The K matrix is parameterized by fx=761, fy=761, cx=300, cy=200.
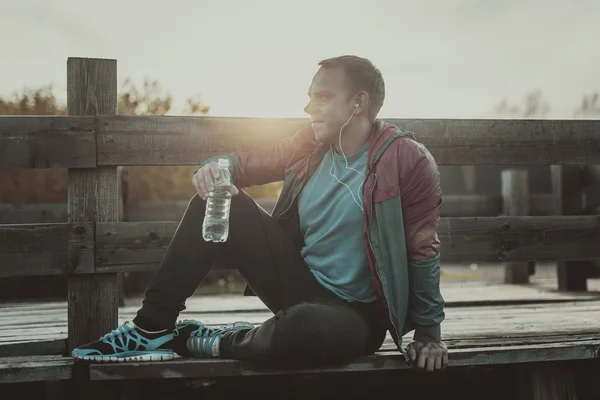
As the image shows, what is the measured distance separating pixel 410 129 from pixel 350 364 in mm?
1412

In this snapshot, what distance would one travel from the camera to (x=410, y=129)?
3.88 m

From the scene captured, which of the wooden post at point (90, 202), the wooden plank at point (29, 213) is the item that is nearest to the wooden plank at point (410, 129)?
the wooden post at point (90, 202)

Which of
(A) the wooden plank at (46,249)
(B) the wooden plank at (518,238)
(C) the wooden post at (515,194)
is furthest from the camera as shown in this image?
(C) the wooden post at (515,194)

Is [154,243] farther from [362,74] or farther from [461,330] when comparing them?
[461,330]

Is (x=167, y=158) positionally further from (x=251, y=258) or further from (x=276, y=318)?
(x=276, y=318)

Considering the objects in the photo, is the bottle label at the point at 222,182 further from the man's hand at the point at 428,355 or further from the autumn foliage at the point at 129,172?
the autumn foliage at the point at 129,172

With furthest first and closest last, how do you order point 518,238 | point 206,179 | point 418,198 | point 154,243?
point 518,238, point 154,243, point 206,179, point 418,198

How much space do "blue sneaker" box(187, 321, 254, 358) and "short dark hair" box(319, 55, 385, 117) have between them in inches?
43.8

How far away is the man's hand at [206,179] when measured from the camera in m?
3.06

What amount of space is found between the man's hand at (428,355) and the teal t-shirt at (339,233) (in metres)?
0.27

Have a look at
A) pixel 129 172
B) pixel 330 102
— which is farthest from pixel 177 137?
pixel 129 172

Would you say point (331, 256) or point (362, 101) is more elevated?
point (362, 101)

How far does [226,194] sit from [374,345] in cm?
85

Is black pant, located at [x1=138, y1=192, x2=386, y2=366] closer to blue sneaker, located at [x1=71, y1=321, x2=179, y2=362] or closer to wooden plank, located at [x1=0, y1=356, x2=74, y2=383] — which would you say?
blue sneaker, located at [x1=71, y1=321, x2=179, y2=362]
